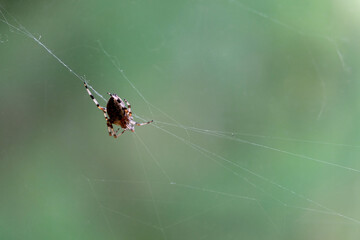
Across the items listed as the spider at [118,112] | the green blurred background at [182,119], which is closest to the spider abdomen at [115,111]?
the spider at [118,112]

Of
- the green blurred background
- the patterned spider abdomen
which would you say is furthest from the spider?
the green blurred background

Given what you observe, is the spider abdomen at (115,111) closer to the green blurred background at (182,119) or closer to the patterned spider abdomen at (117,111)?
the patterned spider abdomen at (117,111)

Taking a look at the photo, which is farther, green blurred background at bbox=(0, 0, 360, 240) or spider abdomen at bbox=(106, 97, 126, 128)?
green blurred background at bbox=(0, 0, 360, 240)

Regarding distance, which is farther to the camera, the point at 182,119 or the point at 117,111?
the point at 182,119

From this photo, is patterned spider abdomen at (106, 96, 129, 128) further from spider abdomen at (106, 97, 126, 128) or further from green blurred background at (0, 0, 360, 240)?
green blurred background at (0, 0, 360, 240)

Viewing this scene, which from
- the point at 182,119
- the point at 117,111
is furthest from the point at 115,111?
the point at 182,119

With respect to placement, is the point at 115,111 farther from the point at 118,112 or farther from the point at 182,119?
the point at 182,119

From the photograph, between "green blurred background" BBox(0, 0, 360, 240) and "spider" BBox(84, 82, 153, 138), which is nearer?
"spider" BBox(84, 82, 153, 138)

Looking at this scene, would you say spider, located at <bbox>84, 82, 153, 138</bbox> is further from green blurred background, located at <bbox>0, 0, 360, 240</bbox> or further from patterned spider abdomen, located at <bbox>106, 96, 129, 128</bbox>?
green blurred background, located at <bbox>0, 0, 360, 240</bbox>

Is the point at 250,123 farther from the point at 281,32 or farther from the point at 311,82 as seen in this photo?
the point at 281,32
